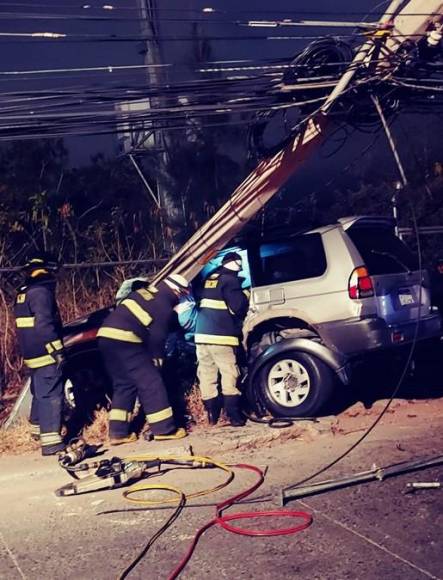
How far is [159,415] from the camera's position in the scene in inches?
323

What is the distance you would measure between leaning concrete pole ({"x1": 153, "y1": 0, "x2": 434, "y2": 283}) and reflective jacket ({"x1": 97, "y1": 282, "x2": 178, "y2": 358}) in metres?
1.11

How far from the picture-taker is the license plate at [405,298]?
8.77 metres

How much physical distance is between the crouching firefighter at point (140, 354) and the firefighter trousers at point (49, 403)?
1.81 feet

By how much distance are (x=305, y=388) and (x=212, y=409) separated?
1055 mm

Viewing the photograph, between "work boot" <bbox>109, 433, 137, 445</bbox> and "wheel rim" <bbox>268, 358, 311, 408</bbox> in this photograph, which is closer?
"work boot" <bbox>109, 433, 137, 445</bbox>

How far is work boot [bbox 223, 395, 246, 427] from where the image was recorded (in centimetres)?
863

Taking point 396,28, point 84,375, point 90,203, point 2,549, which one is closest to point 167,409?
point 84,375

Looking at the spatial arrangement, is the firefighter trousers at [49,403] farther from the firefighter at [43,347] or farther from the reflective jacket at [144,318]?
the reflective jacket at [144,318]

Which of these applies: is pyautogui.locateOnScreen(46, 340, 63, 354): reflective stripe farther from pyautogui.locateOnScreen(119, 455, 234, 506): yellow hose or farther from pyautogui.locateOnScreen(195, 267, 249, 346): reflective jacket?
pyautogui.locateOnScreen(195, 267, 249, 346): reflective jacket

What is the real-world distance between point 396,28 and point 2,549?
6.36 m

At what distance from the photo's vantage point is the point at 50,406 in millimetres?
8125

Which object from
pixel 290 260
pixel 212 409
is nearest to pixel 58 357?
pixel 212 409

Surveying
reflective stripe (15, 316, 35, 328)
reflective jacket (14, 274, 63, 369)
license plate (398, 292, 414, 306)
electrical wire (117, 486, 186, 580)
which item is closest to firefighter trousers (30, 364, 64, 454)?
reflective jacket (14, 274, 63, 369)

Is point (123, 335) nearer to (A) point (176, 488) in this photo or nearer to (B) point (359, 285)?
(A) point (176, 488)
